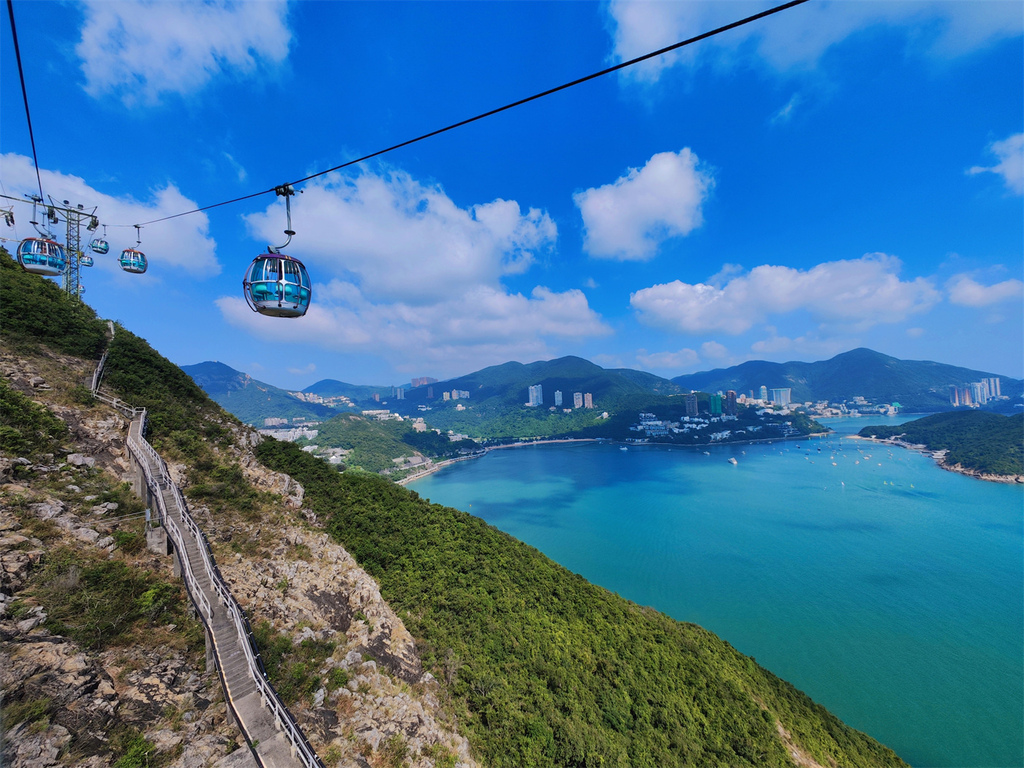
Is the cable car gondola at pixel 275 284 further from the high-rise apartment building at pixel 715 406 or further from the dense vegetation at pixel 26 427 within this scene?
the high-rise apartment building at pixel 715 406

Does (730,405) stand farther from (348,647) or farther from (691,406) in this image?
(348,647)

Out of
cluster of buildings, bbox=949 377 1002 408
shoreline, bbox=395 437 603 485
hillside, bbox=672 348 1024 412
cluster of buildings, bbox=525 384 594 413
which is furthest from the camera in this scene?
hillside, bbox=672 348 1024 412

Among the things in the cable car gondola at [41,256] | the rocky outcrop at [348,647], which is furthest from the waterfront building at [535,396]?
the cable car gondola at [41,256]

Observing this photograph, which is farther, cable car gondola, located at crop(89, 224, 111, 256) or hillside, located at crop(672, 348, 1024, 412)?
hillside, located at crop(672, 348, 1024, 412)

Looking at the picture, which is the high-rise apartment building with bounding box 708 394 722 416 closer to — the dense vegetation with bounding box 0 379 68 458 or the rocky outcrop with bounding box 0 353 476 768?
the rocky outcrop with bounding box 0 353 476 768

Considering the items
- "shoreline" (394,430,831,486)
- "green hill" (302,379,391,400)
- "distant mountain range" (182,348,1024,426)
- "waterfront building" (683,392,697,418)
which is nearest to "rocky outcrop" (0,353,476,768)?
"shoreline" (394,430,831,486)

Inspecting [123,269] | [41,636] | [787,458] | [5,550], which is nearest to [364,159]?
[41,636]

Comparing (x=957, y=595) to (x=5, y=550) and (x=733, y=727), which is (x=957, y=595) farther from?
(x=5, y=550)
